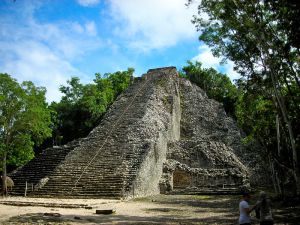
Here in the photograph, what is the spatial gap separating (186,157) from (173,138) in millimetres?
3555

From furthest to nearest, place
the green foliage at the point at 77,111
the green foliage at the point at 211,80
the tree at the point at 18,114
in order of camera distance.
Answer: the green foliage at the point at 211,80 → the green foliage at the point at 77,111 → the tree at the point at 18,114

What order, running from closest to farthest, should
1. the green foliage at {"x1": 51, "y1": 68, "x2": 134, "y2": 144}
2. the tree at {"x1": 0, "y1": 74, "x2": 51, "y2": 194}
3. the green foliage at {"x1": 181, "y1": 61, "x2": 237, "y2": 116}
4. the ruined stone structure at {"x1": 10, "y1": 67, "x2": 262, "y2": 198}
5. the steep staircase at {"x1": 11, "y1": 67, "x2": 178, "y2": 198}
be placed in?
the steep staircase at {"x1": 11, "y1": 67, "x2": 178, "y2": 198} → the ruined stone structure at {"x1": 10, "y1": 67, "x2": 262, "y2": 198} → the tree at {"x1": 0, "y1": 74, "x2": 51, "y2": 194} → the green foliage at {"x1": 51, "y1": 68, "x2": 134, "y2": 144} → the green foliage at {"x1": 181, "y1": 61, "x2": 237, "y2": 116}

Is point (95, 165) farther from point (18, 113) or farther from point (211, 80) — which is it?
point (211, 80)

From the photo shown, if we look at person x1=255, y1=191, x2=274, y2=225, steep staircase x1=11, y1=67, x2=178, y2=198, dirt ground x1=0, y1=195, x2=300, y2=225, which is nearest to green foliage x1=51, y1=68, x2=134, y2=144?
steep staircase x1=11, y1=67, x2=178, y2=198

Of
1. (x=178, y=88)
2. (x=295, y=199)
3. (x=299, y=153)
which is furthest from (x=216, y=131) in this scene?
(x=295, y=199)

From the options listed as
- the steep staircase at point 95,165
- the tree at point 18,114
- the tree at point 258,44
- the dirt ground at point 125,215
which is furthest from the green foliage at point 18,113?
the tree at point 258,44

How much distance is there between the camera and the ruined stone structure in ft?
58.3

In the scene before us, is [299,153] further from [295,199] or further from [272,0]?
[272,0]

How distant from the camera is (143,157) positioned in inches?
734

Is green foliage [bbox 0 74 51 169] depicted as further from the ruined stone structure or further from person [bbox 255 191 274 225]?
person [bbox 255 191 274 225]

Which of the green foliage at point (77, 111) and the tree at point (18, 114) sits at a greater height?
the green foliage at point (77, 111)

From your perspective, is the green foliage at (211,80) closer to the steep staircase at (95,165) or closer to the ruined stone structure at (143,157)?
the ruined stone structure at (143,157)

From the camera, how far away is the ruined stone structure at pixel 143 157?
17781 mm

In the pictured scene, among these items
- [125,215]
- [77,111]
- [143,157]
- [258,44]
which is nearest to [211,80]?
[77,111]
